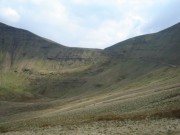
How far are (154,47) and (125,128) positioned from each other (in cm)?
13673

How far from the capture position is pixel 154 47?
16988cm

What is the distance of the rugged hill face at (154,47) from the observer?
154 meters

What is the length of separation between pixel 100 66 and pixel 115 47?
59.9 feet

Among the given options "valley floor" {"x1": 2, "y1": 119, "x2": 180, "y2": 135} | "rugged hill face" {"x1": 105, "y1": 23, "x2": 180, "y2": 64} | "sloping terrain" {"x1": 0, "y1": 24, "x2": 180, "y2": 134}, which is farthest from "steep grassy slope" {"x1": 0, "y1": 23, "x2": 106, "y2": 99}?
"valley floor" {"x1": 2, "y1": 119, "x2": 180, "y2": 135}

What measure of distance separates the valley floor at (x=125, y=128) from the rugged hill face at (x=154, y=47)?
344ft

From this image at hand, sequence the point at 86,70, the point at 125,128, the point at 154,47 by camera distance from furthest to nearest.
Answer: the point at 86,70
the point at 154,47
the point at 125,128

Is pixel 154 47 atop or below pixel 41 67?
atop

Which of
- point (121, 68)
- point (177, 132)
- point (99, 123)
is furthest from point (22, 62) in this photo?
point (177, 132)

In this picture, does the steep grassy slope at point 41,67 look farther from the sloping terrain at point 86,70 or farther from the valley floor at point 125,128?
the valley floor at point 125,128

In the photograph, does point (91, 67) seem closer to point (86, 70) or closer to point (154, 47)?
point (86, 70)

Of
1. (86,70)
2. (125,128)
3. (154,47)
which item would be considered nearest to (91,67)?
(86,70)

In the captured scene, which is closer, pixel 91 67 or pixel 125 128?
pixel 125 128

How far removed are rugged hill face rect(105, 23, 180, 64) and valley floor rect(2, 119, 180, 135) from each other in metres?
105

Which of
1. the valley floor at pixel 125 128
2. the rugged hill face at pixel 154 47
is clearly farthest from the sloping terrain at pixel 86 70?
the valley floor at pixel 125 128
